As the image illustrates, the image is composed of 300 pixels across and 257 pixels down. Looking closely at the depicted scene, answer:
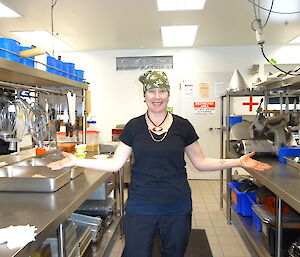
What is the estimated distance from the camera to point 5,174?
5.66 feet

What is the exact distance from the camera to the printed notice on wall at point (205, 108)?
200 inches

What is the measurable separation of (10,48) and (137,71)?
148 inches

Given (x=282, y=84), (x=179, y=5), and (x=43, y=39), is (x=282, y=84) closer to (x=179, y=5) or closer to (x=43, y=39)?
(x=179, y=5)

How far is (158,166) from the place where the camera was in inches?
57.9

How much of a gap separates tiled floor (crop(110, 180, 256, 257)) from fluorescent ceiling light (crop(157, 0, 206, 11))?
2.46 m

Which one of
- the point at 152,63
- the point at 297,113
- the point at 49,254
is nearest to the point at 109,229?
the point at 49,254

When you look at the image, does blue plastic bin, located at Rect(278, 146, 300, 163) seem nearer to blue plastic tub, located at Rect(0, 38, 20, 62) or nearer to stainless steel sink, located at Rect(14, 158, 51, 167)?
stainless steel sink, located at Rect(14, 158, 51, 167)

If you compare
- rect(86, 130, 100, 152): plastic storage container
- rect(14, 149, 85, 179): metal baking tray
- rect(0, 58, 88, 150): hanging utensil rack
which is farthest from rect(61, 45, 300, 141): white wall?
rect(14, 149, 85, 179): metal baking tray

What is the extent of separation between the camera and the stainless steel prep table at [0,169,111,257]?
40.7 inches

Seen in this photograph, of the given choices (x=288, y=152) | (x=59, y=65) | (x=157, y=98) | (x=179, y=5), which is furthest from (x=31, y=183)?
(x=179, y=5)

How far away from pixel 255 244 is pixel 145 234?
→ 3.64 feet

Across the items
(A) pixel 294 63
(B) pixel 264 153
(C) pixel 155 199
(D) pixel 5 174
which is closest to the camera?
(C) pixel 155 199

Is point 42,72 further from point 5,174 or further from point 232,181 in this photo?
point 232,181

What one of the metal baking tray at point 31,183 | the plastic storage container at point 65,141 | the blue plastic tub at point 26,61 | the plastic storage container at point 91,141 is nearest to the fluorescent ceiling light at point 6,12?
the plastic storage container at point 65,141
